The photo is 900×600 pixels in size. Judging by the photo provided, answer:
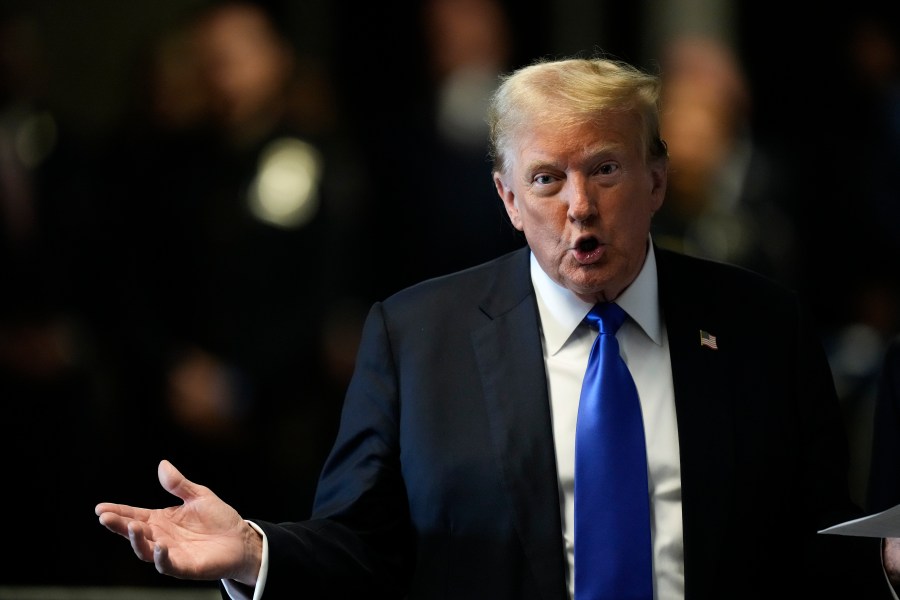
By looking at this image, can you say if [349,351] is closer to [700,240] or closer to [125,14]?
[700,240]

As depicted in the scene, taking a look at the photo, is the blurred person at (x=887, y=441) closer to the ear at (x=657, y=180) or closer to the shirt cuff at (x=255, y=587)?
the ear at (x=657, y=180)

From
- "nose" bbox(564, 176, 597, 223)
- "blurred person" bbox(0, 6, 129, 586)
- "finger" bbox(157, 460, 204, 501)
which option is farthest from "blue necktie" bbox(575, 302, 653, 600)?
"blurred person" bbox(0, 6, 129, 586)

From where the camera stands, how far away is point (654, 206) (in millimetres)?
3150

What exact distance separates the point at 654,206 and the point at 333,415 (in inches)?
135

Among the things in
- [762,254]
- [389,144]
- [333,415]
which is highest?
[389,144]

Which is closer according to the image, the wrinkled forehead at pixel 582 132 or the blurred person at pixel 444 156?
the wrinkled forehead at pixel 582 132

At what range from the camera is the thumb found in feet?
9.25

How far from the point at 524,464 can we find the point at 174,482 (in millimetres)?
667

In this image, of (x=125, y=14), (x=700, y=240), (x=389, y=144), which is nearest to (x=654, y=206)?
(x=700, y=240)

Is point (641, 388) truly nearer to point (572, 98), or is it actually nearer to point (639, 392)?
point (639, 392)

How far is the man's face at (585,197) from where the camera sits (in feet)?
9.82

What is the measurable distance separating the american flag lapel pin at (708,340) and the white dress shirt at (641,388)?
7cm

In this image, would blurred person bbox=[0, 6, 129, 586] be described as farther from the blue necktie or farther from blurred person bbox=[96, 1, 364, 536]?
the blue necktie

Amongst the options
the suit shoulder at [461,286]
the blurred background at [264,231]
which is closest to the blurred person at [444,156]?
the blurred background at [264,231]
